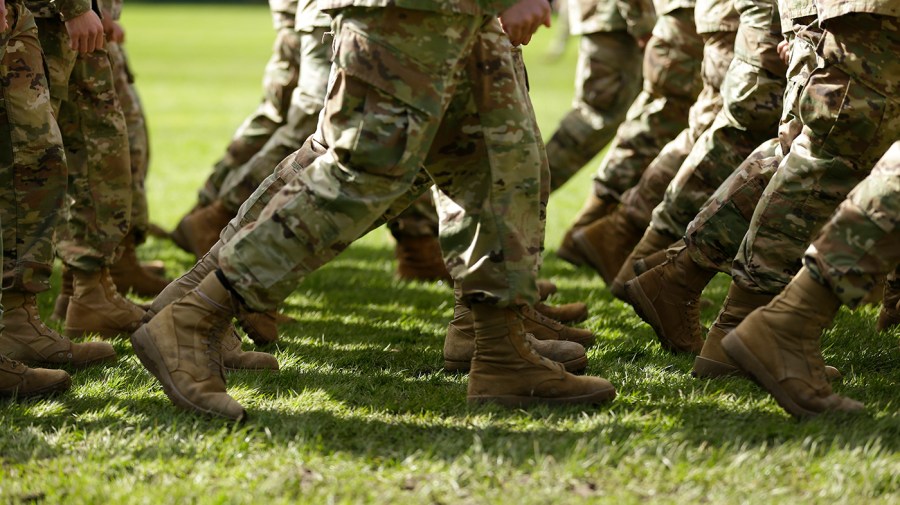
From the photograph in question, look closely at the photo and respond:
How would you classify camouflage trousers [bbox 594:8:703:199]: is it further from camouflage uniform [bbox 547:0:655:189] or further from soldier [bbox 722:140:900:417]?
soldier [bbox 722:140:900:417]

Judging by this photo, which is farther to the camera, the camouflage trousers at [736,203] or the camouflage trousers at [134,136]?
the camouflage trousers at [134,136]

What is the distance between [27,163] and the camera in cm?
386

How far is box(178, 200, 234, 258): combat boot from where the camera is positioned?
19.2ft

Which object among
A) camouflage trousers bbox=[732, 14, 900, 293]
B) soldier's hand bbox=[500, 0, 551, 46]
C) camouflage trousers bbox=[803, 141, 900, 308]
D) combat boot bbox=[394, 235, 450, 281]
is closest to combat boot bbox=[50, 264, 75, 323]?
combat boot bbox=[394, 235, 450, 281]

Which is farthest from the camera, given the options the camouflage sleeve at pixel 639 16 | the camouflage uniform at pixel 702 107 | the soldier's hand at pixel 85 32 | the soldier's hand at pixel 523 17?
the camouflage sleeve at pixel 639 16

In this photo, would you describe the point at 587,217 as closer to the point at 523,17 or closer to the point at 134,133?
the point at 134,133

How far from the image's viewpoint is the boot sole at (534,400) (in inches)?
136

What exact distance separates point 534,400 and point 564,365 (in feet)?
1.47

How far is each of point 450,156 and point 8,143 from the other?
Answer: 149 centimetres

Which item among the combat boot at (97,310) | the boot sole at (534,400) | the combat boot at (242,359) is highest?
the boot sole at (534,400)

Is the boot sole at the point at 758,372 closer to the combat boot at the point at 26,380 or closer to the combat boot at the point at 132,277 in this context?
the combat boot at the point at 26,380

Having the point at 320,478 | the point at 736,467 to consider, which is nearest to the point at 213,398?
the point at 320,478

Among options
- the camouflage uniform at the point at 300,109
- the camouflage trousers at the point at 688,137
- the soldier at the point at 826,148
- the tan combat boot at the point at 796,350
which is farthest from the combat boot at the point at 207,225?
the tan combat boot at the point at 796,350

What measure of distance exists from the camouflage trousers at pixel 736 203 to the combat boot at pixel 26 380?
211 centimetres
